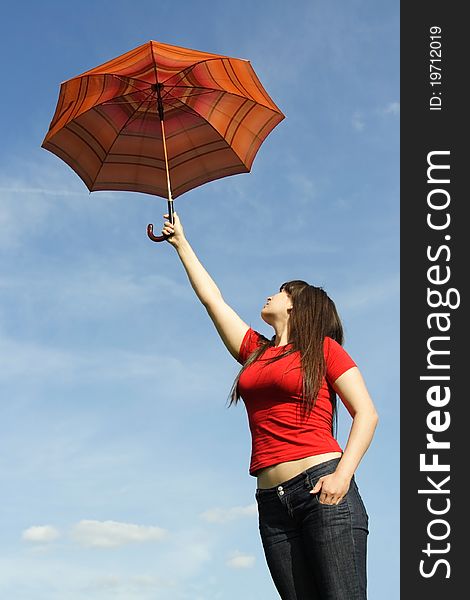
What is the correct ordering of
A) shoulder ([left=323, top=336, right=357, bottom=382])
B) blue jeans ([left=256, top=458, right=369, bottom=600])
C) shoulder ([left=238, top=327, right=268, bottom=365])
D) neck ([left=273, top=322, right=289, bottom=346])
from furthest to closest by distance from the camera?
shoulder ([left=238, top=327, right=268, bottom=365]), neck ([left=273, top=322, right=289, bottom=346]), shoulder ([left=323, top=336, right=357, bottom=382]), blue jeans ([left=256, top=458, right=369, bottom=600])

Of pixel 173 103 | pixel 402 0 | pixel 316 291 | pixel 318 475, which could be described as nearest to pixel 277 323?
pixel 316 291

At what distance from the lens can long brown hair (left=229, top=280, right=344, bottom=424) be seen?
427 cm

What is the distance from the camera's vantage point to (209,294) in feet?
16.7

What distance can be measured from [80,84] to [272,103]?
1444 mm

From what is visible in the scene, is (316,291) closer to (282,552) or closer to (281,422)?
(281,422)

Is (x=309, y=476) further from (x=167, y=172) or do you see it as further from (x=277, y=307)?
(x=167, y=172)

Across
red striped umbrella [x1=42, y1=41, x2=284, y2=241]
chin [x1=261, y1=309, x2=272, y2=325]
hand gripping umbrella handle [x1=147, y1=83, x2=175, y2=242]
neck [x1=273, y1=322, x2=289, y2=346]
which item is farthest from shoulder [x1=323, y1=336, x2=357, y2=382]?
red striped umbrella [x1=42, y1=41, x2=284, y2=241]

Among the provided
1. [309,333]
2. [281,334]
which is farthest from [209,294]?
[309,333]

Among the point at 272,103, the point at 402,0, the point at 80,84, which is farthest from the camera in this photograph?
the point at 402,0

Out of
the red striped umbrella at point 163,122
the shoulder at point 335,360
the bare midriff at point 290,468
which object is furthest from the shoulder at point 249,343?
the red striped umbrella at point 163,122

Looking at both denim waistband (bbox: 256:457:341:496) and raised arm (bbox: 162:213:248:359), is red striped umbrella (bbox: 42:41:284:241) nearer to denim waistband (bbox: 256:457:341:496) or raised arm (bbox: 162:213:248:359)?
raised arm (bbox: 162:213:248:359)

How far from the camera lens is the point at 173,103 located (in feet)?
20.0

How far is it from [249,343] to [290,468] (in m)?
0.98

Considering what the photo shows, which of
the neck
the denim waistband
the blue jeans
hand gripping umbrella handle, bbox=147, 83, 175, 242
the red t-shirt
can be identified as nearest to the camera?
the blue jeans
